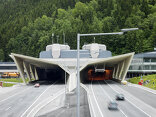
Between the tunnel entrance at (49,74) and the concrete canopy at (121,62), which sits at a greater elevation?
the concrete canopy at (121,62)

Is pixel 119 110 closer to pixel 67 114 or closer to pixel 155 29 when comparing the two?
pixel 67 114

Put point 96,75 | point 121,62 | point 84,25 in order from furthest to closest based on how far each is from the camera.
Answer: point 84,25, point 96,75, point 121,62

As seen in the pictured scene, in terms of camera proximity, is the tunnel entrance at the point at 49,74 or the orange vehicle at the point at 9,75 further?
the orange vehicle at the point at 9,75

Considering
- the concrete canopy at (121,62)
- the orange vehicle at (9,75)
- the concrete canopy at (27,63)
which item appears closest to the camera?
the concrete canopy at (27,63)

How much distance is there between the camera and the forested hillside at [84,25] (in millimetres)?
111750

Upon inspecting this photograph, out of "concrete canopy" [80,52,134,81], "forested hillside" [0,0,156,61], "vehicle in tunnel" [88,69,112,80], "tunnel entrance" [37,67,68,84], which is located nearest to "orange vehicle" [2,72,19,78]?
"tunnel entrance" [37,67,68,84]

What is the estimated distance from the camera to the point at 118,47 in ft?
376

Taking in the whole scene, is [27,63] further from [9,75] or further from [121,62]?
[9,75]

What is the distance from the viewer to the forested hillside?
111750mm

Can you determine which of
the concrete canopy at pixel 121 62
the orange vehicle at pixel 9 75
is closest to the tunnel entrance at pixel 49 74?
the orange vehicle at pixel 9 75

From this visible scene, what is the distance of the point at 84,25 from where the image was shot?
4850 inches

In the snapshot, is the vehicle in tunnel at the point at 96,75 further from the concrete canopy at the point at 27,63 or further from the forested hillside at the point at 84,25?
the forested hillside at the point at 84,25

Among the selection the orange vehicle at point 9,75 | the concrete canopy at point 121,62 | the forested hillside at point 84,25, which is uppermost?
the forested hillside at point 84,25

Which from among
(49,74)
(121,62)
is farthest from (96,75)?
(49,74)
